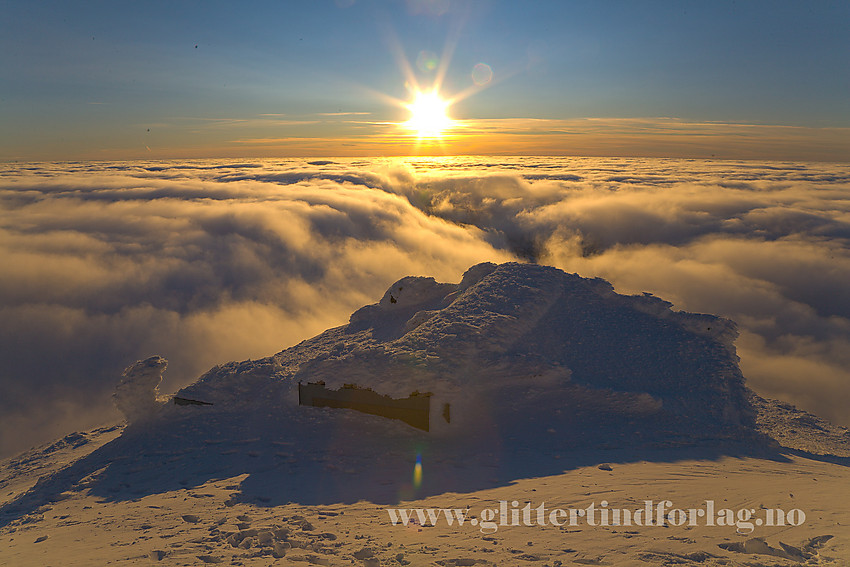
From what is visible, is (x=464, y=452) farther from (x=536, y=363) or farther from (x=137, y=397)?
(x=137, y=397)

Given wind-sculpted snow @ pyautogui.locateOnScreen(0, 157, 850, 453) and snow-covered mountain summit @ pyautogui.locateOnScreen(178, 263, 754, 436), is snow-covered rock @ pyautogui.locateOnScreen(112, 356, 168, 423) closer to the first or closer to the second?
snow-covered mountain summit @ pyautogui.locateOnScreen(178, 263, 754, 436)

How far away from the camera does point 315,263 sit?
67375mm

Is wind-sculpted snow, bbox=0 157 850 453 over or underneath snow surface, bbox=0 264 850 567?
over

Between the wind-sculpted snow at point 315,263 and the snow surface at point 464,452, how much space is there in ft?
51.8

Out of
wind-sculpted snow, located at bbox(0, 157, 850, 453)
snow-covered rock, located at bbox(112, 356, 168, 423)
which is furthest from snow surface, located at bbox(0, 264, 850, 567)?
wind-sculpted snow, located at bbox(0, 157, 850, 453)

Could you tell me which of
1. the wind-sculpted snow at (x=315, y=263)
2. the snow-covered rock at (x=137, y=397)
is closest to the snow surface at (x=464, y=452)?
the snow-covered rock at (x=137, y=397)

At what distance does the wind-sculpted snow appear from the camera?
36969 mm

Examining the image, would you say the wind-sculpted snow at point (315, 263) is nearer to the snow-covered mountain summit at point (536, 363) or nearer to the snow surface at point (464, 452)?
the snow-covered mountain summit at point (536, 363)

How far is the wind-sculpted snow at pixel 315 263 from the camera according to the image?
36969 millimetres

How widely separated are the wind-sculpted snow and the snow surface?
621 inches

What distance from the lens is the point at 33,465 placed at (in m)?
16.4

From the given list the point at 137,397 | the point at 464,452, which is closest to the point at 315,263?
the point at 137,397

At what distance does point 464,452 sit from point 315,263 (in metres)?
58.8

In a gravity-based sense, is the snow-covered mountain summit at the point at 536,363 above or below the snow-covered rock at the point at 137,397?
above
